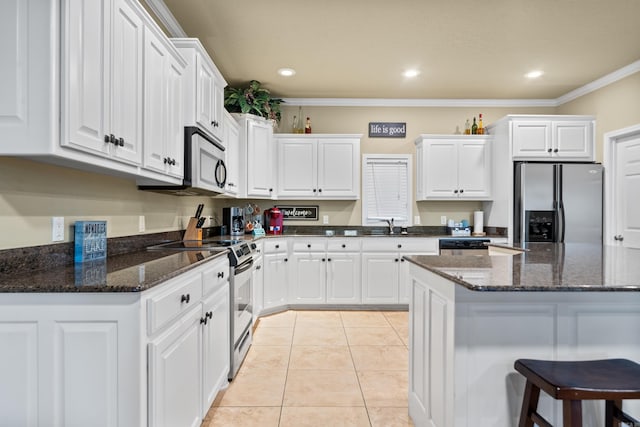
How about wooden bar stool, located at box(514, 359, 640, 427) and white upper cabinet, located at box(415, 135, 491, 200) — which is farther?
white upper cabinet, located at box(415, 135, 491, 200)

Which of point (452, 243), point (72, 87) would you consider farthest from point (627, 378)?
point (452, 243)

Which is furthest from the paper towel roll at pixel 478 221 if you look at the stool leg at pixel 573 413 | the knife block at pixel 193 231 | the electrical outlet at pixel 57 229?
the electrical outlet at pixel 57 229

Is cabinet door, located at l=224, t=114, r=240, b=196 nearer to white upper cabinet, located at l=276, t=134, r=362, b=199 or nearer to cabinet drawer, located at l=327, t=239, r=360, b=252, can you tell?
white upper cabinet, located at l=276, t=134, r=362, b=199

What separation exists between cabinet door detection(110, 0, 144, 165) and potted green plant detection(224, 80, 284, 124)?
2.37 m

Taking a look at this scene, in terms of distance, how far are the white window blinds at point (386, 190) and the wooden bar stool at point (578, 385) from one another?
3547 millimetres

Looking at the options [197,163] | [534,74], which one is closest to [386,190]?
[534,74]

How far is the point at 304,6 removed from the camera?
268 centimetres

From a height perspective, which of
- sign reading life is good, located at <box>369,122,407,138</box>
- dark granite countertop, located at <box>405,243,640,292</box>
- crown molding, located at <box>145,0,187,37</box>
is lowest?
dark granite countertop, located at <box>405,243,640,292</box>

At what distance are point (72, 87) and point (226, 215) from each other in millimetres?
3292

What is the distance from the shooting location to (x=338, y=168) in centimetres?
455

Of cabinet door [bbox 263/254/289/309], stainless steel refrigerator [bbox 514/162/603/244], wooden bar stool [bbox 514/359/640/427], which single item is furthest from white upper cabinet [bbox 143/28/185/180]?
stainless steel refrigerator [bbox 514/162/603/244]

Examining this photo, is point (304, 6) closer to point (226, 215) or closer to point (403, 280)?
point (226, 215)

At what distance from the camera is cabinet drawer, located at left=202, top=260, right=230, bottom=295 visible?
1934 millimetres

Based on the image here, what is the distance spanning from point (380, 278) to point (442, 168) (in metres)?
1.63
